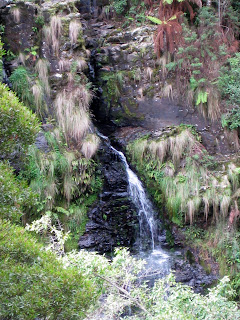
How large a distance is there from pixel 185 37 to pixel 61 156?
5153mm

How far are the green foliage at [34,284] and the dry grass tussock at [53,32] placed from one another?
718 cm

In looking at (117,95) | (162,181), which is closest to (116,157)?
(162,181)

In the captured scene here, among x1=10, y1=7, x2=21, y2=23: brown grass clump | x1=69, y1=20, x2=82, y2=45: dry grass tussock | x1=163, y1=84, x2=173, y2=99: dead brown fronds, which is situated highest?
x1=10, y1=7, x2=21, y2=23: brown grass clump

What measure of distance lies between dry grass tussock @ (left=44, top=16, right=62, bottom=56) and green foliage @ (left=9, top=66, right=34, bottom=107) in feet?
4.00

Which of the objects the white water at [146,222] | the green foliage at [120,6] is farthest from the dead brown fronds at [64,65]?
the green foliage at [120,6]

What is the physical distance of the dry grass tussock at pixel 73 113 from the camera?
8553mm

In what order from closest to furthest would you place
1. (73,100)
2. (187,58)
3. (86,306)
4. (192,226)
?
(86,306), (192,226), (73,100), (187,58)

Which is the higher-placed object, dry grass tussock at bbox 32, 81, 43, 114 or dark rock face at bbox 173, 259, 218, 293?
dry grass tussock at bbox 32, 81, 43, 114

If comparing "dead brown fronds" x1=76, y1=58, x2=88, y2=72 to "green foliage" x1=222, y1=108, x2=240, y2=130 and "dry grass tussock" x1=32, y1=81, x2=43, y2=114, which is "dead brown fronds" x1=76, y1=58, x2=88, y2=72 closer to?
"dry grass tussock" x1=32, y1=81, x2=43, y2=114

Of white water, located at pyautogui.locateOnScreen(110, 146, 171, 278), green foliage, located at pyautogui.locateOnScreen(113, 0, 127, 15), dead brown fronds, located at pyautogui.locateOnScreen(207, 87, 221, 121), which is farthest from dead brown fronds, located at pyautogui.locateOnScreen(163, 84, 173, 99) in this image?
green foliage, located at pyautogui.locateOnScreen(113, 0, 127, 15)

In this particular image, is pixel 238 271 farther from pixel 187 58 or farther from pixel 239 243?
pixel 187 58

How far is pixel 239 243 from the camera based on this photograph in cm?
778

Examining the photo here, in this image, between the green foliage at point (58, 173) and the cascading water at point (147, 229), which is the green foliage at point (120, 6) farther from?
the cascading water at point (147, 229)

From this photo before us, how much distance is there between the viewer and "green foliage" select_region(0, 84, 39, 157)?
3416 mm
